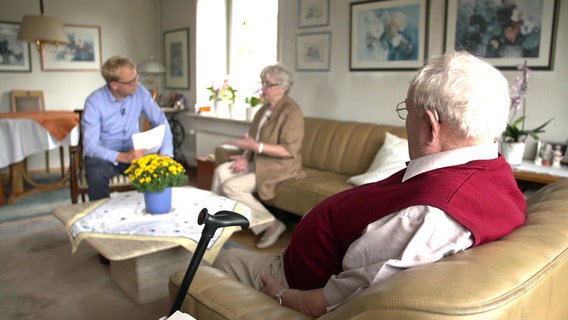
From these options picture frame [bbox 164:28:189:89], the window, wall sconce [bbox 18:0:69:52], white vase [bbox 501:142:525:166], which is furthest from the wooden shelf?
picture frame [bbox 164:28:189:89]

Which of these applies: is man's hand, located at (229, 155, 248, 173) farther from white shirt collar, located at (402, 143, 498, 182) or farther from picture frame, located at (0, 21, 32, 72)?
picture frame, located at (0, 21, 32, 72)

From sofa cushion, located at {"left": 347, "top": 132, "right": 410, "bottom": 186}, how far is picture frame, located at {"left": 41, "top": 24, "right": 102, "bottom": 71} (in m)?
4.30

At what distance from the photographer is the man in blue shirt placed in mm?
3012

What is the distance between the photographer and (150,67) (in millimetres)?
5859

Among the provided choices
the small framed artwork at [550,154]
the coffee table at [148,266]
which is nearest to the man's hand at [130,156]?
the coffee table at [148,266]

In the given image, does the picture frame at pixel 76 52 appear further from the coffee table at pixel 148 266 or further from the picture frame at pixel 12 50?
the coffee table at pixel 148 266

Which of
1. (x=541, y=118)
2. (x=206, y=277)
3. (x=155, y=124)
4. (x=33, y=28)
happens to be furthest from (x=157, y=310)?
(x=33, y=28)

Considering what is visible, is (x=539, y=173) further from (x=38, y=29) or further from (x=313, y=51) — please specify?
(x=38, y=29)

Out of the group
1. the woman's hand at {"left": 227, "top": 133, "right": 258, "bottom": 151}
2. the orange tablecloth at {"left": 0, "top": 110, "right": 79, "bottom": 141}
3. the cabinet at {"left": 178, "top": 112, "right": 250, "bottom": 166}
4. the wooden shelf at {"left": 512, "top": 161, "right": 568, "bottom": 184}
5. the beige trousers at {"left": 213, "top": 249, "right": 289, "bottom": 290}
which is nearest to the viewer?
the beige trousers at {"left": 213, "top": 249, "right": 289, "bottom": 290}

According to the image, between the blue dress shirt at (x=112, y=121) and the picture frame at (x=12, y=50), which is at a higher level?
the picture frame at (x=12, y=50)

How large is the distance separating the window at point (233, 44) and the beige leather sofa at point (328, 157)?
148cm

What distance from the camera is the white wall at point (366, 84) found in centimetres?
275

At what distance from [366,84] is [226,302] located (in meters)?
2.91

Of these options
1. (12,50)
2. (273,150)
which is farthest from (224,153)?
(12,50)
